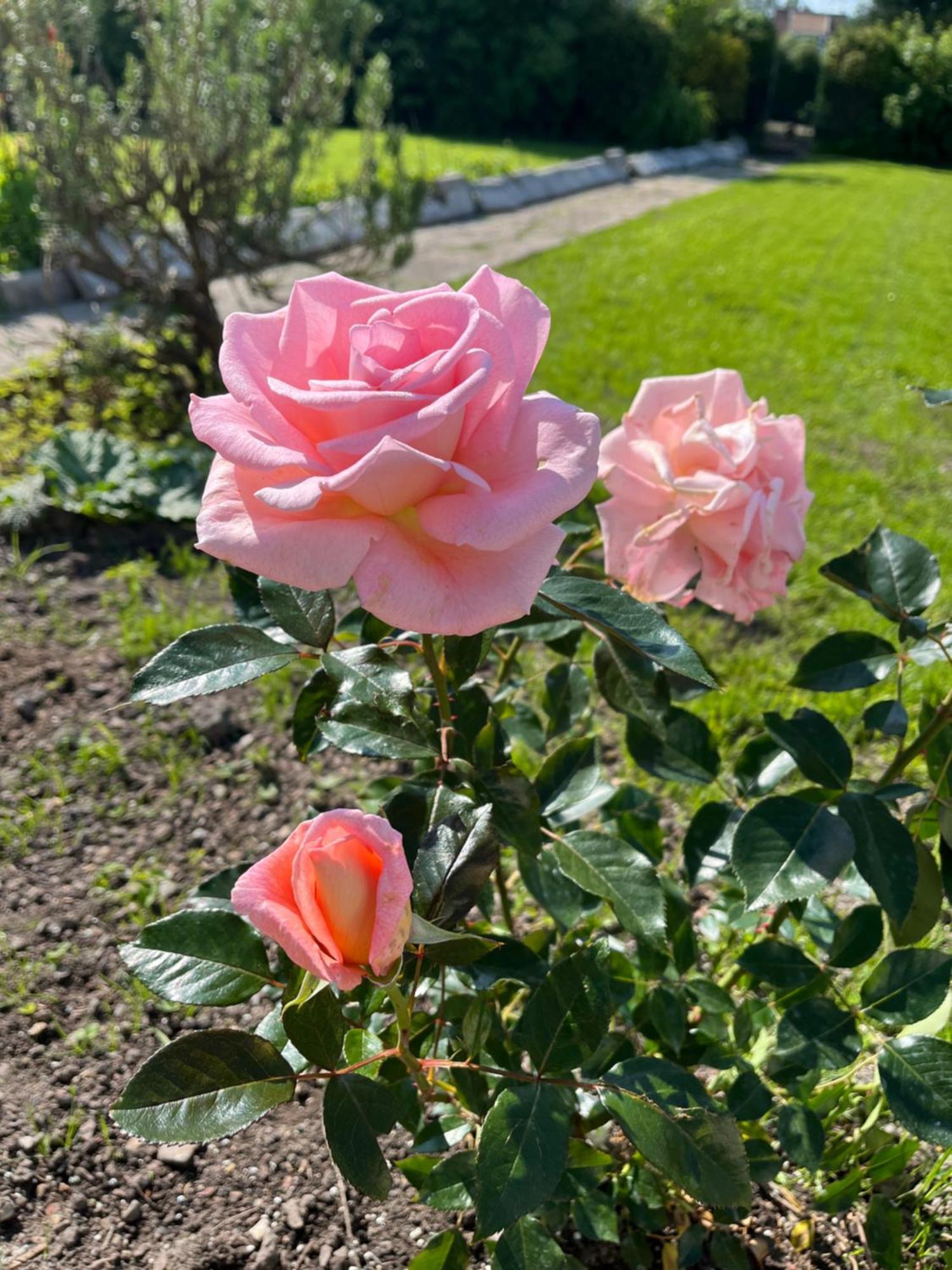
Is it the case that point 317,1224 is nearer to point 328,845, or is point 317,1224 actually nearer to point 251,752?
point 328,845

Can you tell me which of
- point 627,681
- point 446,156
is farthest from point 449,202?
point 627,681

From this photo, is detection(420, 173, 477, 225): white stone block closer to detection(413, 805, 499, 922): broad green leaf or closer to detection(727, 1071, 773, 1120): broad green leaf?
detection(727, 1071, 773, 1120): broad green leaf

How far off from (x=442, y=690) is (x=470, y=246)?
312 inches

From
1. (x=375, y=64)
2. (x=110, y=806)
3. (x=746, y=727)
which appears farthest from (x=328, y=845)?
(x=375, y=64)

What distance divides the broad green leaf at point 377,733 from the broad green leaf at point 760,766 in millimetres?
573

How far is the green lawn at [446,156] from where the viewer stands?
32.3ft

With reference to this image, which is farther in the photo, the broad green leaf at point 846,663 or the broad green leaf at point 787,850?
the broad green leaf at point 846,663

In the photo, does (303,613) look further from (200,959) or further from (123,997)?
(123,997)

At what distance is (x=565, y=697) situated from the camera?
50.6 inches

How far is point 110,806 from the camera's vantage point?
2.07m

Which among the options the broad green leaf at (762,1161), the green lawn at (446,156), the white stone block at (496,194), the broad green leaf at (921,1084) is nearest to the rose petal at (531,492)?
the broad green leaf at (921,1084)

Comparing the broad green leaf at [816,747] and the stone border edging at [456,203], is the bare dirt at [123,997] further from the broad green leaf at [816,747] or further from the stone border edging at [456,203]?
the stone border edging at [456,203]

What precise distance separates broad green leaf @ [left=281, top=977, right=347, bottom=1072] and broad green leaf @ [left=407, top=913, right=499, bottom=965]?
0.07m

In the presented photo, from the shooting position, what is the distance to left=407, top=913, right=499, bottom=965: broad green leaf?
68cm
